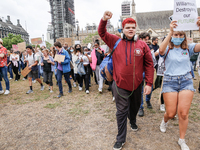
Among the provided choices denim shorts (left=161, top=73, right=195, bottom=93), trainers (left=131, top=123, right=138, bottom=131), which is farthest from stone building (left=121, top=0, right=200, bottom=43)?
denim shorts (left=161, top=73, right=195, bottom=93)

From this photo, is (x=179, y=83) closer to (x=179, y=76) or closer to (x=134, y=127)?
(x=179, y=76)

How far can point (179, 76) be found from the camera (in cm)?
240

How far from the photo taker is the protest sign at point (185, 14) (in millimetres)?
2275

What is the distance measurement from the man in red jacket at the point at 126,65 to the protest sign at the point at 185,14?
0.66m

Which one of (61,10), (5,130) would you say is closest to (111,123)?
(5,130)

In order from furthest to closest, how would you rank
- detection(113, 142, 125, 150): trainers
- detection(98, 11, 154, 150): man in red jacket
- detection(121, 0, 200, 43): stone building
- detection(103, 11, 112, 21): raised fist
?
detection(121, 0, 200, 43): stone building
detection(113, 142, 125, 150): trainers
detection(98, 11, 154, 150): man in red jacket
detection(103, 11, 112, 21): raised fist

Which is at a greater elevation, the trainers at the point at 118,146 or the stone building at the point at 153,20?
the stone building at the point at 153,20

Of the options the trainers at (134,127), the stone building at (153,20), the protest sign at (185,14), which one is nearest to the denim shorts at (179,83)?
the protest sign at (185,14)

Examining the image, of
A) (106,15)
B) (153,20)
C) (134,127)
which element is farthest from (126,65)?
(153,20)

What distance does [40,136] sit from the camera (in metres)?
3.14

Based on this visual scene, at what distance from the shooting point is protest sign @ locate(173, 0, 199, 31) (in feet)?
7.47

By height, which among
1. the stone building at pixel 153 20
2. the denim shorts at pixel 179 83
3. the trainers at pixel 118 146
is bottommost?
the trainers at pixel 118 146

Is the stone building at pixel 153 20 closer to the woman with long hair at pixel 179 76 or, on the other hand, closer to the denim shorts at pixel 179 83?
the woman with long hair at pixel 179 76

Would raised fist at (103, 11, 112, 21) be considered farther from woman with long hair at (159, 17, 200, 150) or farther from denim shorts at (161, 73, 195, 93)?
denim shorts at (161, 73, 195, 93)
